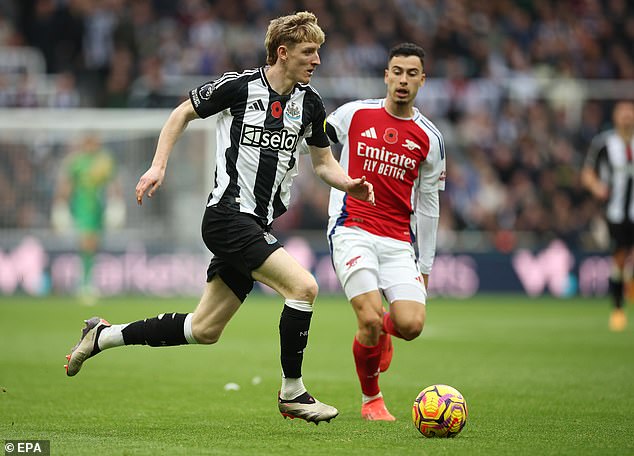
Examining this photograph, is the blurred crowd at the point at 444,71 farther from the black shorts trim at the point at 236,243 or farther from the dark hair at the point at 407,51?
the black shorts trim at the point at 236,243

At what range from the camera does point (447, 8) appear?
25.1 meters

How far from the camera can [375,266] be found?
754 centimetres

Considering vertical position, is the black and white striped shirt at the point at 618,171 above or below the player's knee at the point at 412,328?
above

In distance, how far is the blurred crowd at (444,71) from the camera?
21.2 m

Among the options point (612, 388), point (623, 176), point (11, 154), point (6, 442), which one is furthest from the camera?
point (11, 154)

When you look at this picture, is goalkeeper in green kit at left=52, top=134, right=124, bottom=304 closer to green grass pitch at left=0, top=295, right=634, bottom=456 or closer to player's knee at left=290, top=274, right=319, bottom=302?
green grass pitch at left=0, top=295, right=634, bottom=456

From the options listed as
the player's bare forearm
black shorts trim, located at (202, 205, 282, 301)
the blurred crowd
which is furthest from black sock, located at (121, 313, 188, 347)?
the blurred crowd

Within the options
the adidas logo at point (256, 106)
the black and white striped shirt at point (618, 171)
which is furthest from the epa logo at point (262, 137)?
the black and white striped shirt at point (618, 171)

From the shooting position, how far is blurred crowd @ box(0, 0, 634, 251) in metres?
21.2

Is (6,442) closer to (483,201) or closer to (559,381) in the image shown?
(559,381)

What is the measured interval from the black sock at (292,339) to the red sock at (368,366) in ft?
2.91

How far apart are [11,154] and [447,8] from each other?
33.9ft

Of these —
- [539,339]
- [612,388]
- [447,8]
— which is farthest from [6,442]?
[447,8]

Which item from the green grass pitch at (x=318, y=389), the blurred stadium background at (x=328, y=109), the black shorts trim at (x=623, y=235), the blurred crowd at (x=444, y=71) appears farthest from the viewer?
the blurred crowd at (x=444, y=71)
